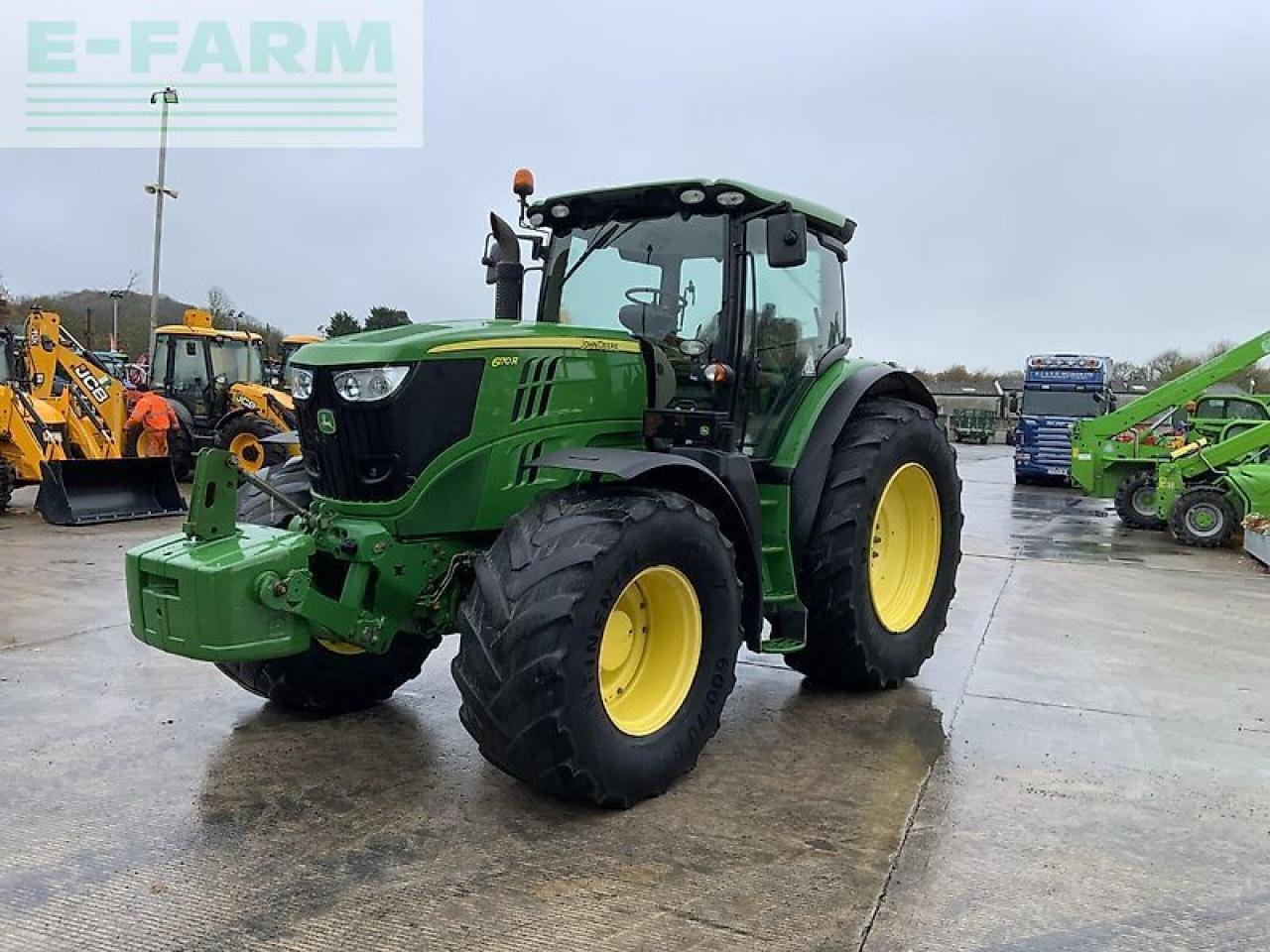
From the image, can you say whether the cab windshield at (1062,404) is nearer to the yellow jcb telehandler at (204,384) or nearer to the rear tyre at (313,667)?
the yellow jcb telehandler at (204,384)

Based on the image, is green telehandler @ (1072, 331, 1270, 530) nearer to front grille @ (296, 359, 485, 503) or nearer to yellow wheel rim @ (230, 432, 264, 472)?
yellow wheel rim @ (230, 432, 264, 472)

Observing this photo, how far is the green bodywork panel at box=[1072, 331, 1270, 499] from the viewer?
13.6 metres

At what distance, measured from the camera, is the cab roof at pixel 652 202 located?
4387 millimetres

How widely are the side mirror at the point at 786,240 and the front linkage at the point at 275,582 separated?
1.69 m

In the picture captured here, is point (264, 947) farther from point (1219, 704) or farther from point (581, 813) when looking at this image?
point (1219, 704)

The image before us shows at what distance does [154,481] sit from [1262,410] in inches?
565

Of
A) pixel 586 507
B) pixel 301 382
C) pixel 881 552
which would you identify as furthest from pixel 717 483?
pixel 881 552

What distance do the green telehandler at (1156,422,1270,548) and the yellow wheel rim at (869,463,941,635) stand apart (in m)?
7.66

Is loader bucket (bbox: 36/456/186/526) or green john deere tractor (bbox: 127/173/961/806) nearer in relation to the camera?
green john deere tractor (bbox: 127/173/961/806)

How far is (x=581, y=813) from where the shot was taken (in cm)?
355

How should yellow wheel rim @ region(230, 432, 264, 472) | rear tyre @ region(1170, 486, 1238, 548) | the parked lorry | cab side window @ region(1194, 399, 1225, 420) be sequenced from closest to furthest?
1. rear tyre @ region(1170, 486, 1238, 548)
2. yellow wheel rim @ region(230, 432, 264, 472)
3. cab side window @ region(1194, 399, 1225, 420)
4. the parked lorry

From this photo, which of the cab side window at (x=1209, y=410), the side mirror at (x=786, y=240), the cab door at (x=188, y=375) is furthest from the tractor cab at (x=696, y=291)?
the cab side window at (x=1209, y=410)

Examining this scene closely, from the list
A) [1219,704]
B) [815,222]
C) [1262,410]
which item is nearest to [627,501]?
[815,222]

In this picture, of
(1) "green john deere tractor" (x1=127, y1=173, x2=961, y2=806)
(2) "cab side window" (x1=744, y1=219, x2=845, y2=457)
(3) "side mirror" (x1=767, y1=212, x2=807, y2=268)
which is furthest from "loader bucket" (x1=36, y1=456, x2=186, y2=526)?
(3) "side mirror" (x1=767, y1=212, x2=807, y2=268)
